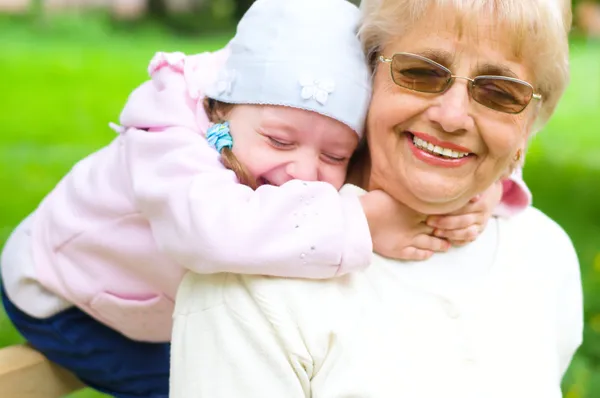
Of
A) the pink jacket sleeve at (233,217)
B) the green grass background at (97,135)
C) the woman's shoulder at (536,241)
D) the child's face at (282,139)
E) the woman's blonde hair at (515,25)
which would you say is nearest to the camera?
the pink jacket sleeve at (233,217)

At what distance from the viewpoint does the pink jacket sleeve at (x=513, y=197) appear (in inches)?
102

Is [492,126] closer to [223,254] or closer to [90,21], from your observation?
[223,254]

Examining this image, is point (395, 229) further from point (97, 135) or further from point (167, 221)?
point (97, 135)

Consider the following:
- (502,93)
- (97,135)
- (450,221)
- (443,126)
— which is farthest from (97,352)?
(97,135)

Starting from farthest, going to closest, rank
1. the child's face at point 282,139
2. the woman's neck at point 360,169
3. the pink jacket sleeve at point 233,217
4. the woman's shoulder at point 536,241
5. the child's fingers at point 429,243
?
the woman's shoulder at point 536,241 < the woman's neck at point 360,169 < the child's fingers at point 429,243 < the child's face at point 282,139 < the pink jacket sleeve at point 233,217

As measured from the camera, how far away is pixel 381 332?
83.1 inches

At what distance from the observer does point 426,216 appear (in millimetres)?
2307

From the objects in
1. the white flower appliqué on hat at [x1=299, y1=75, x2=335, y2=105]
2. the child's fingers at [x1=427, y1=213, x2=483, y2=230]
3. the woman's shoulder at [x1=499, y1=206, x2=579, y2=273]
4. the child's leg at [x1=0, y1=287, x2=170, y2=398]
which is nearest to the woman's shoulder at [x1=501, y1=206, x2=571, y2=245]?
the woman's shoulder at [x1=499, y1=206, x2=579, y2=273]

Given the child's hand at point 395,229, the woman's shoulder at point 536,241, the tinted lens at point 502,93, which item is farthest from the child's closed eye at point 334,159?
the woman's shoulder at point 536,241

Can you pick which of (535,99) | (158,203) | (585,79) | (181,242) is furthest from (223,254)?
(585,79)

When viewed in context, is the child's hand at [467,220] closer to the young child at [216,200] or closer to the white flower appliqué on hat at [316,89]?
the young child at [216,200]

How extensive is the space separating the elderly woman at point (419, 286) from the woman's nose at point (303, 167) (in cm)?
→ 13

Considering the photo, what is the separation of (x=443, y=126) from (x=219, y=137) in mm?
Result: 558

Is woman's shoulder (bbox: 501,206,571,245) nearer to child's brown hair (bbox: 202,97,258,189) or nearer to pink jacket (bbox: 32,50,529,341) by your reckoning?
pink jacket (bbox: 32,50,529,341)
